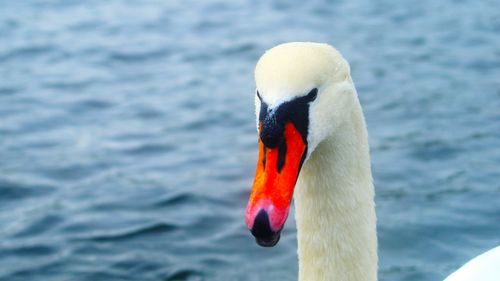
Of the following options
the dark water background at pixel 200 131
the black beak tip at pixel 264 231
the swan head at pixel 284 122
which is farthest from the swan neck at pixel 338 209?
the dark water background at pixel 200 131

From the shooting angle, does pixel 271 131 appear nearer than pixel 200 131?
Yes

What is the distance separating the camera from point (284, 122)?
2963mm

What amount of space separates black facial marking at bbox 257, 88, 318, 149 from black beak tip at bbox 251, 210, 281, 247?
0.84ft

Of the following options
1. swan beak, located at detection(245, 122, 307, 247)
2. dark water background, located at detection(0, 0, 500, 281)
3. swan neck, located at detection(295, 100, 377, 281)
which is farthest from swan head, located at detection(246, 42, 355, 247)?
dark water background, located at detection(0, 0, 500, 281)

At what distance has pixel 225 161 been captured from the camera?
23.8ft

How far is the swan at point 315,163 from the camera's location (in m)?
2.94

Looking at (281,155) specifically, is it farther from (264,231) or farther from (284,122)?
(264,231)

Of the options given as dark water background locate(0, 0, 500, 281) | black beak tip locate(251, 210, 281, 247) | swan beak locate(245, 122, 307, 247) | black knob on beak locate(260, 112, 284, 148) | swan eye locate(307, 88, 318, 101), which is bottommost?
black beak tip locate(251, 210, 281, 247)

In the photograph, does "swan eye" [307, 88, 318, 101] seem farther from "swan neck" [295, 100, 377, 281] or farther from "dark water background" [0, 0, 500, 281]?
"dark water background" [0, 0, 500, 281]

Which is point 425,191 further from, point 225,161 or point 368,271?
point 368,271

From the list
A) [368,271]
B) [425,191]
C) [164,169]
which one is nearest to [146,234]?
[164,169]

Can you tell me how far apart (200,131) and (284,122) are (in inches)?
195

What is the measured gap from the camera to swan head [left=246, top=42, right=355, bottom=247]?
2.87 meters

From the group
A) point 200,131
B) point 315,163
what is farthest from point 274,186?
point 200,131
